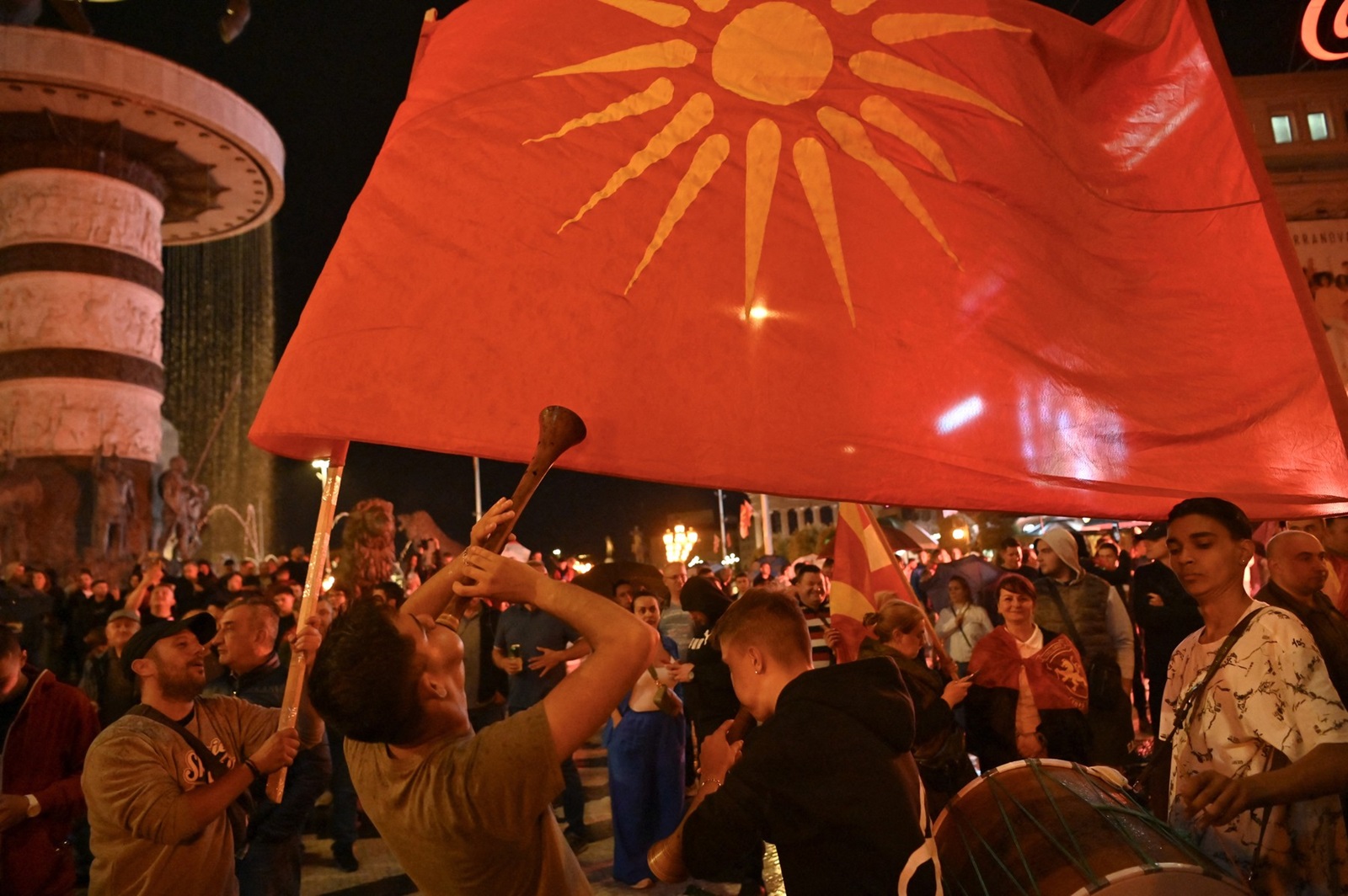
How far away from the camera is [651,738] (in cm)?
654

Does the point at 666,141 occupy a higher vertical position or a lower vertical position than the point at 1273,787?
higher

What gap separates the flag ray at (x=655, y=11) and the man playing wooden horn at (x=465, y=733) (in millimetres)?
2673

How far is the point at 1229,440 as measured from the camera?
3498mm

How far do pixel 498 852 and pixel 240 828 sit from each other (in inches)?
87.0

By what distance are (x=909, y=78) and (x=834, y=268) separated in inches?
39.0

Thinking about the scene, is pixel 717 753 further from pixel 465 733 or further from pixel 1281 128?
pixel 1281 128

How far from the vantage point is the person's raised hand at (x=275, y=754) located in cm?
327

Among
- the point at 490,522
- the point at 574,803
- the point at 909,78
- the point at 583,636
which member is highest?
the point at 909,78

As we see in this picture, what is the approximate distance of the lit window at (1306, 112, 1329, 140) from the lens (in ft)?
102

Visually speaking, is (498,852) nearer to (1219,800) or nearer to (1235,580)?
(1219,800)

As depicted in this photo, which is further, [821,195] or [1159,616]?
[1159,616]

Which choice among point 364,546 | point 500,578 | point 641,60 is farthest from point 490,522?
point 364,546

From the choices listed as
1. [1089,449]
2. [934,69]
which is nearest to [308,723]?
[1089,449]

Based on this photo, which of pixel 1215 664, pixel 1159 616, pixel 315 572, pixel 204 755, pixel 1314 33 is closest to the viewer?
pixel 1215 664
